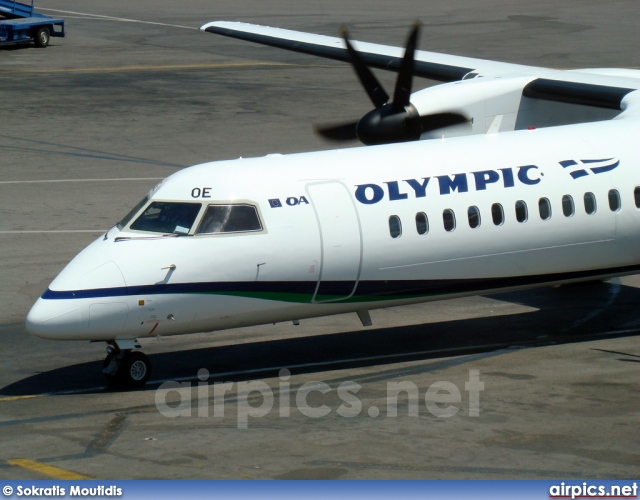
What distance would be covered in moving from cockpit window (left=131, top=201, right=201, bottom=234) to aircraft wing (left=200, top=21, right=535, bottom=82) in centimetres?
963

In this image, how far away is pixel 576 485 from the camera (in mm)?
12172

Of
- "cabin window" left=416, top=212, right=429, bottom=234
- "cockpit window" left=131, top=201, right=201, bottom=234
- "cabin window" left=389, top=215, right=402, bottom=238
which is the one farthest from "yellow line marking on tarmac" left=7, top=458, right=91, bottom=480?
Answer: "cabin window" left=416, top=212, right=429, bottom=234

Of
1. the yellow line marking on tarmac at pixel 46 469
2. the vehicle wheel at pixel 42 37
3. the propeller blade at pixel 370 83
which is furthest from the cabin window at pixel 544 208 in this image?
the vehicle wheel at pixel 42 37

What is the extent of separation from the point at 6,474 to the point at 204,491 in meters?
2.30

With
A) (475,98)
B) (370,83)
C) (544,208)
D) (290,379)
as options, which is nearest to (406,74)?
(370,83)

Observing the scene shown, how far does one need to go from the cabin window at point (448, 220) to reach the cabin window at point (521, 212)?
111cm

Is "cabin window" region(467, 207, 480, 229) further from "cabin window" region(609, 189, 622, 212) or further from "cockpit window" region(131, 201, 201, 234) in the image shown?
"cockpit window" region(131, 201, 201, 234)

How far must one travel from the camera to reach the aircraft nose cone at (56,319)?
1523cm

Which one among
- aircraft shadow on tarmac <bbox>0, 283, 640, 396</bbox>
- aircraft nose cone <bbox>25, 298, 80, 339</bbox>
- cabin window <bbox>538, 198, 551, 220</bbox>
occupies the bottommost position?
aircraft shadow on tarmac <bbox>0, 283, 640, 396</bbox>

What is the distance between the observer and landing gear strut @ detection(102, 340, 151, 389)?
15.9 meters

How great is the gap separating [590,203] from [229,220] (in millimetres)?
5926

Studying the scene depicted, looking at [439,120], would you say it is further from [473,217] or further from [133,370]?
[133,370]

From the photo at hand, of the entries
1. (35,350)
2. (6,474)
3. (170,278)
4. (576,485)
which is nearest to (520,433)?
(576,485)

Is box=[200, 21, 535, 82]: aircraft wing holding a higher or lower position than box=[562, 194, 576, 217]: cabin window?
higher
